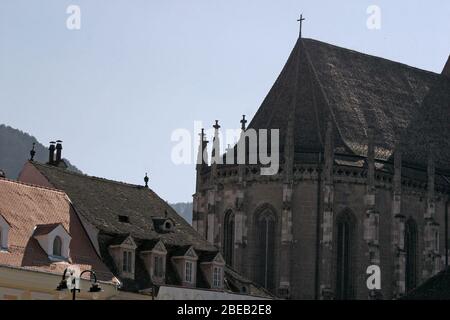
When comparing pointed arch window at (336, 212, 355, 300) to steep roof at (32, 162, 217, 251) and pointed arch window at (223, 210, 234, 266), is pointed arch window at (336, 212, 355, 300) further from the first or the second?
steep roof at (32, 162, 217, 251)

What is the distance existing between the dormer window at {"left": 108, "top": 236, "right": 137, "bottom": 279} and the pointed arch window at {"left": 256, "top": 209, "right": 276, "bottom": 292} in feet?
82.9

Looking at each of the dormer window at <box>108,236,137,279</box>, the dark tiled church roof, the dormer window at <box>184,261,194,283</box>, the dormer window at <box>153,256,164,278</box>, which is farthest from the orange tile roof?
the dark tiled church roof

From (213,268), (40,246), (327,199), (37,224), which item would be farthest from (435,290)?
(327,199)

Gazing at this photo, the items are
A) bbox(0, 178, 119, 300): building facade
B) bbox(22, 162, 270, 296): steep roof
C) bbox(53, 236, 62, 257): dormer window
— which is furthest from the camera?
bbox(22, 162, 270, 296): steep roof

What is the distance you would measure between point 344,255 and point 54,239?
3206 cm

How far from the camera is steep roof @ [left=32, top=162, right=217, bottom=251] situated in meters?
55.0

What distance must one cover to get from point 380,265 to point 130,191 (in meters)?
23.1

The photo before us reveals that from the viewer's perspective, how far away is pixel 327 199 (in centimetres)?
7694

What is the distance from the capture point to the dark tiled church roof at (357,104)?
81.4 metres

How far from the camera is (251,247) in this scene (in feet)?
258

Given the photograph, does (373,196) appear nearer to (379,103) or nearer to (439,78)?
(379,103)

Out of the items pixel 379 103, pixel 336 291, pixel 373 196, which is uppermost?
pixel 379 103

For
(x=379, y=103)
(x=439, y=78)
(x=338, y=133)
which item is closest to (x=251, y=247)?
(x=338, y=133)

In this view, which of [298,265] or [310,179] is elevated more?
[310,179]
